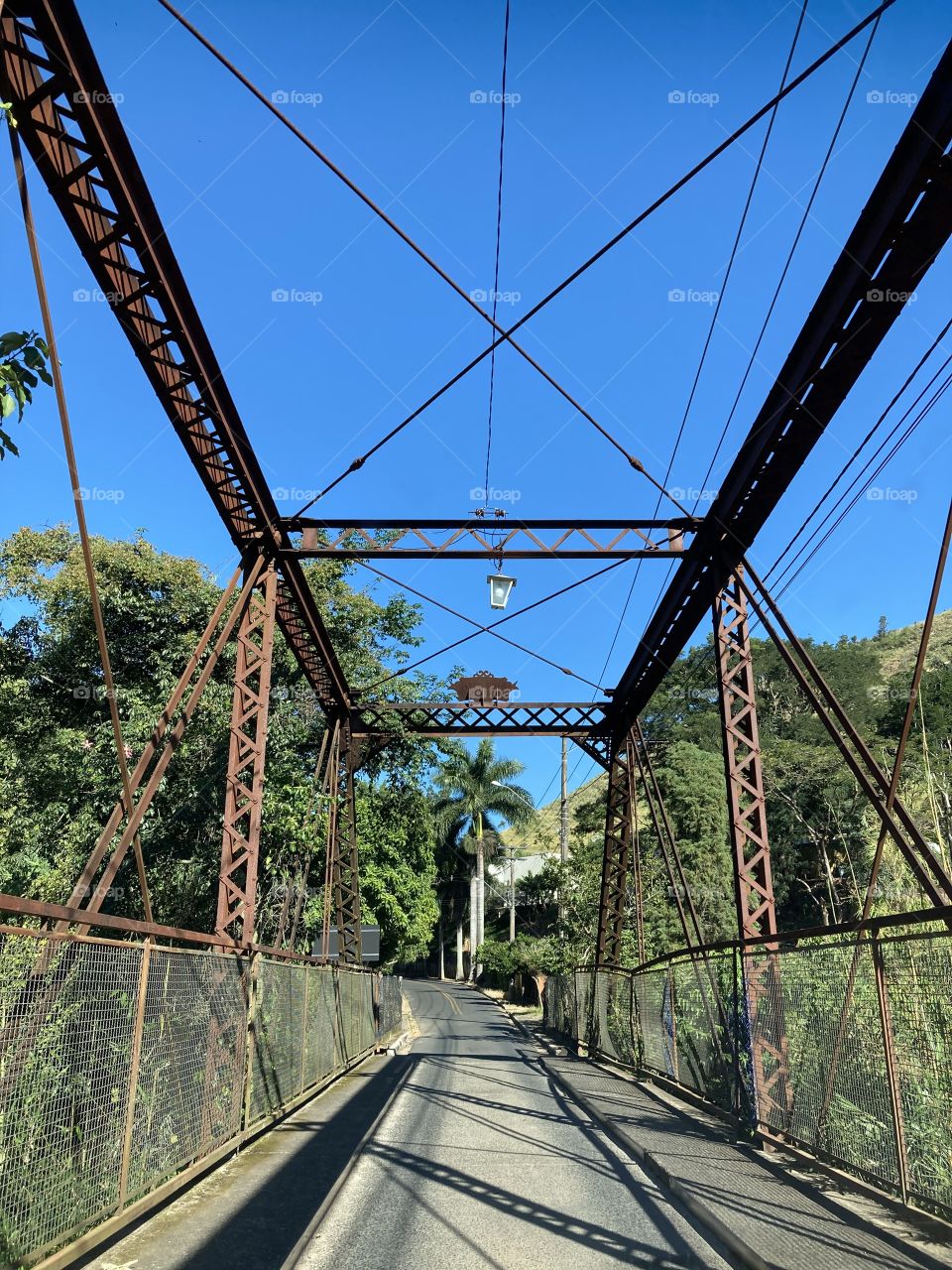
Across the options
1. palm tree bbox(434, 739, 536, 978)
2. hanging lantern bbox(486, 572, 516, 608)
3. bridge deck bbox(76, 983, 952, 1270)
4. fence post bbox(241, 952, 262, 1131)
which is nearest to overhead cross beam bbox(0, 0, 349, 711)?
hanging lantern bbox(486, 572, 516, 608)

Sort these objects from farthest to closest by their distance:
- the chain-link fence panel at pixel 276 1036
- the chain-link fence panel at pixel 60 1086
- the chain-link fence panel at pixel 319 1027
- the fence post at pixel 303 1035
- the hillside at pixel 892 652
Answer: the hillside at pixel 892 652, the chain-link fence panel at pixel 319 1027, the fence post at pixel 303 1035, the chain-link fence panel at pixel 276 1036, the chain-link fence panel at pixel 60 1086

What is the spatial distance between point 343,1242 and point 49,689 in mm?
18635

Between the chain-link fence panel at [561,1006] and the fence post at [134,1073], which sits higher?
the fence post at [134,1073]

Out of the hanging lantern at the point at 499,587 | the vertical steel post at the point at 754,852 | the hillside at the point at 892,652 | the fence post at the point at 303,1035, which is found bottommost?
the fence post at the point at 303,1035

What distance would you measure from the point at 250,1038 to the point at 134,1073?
11.4ft

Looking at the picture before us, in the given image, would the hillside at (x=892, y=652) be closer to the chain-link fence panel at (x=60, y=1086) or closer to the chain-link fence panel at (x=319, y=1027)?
the chain-link fence panel at (x=319, y=1027)

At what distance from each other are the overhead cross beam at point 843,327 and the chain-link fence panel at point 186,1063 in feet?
24.1

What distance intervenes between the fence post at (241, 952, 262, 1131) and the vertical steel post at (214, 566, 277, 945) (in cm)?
112

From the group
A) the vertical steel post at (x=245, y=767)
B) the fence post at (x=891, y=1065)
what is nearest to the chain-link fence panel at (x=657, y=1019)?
the vertical steel post at (x=245, y=767)

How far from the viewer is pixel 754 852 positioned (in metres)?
11.0

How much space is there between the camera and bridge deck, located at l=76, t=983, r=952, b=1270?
4898mm

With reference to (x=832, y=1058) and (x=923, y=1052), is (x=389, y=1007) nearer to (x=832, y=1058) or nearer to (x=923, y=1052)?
(x=832, y=1058)

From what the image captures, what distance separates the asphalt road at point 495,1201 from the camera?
4965mm

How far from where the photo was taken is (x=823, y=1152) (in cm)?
667
